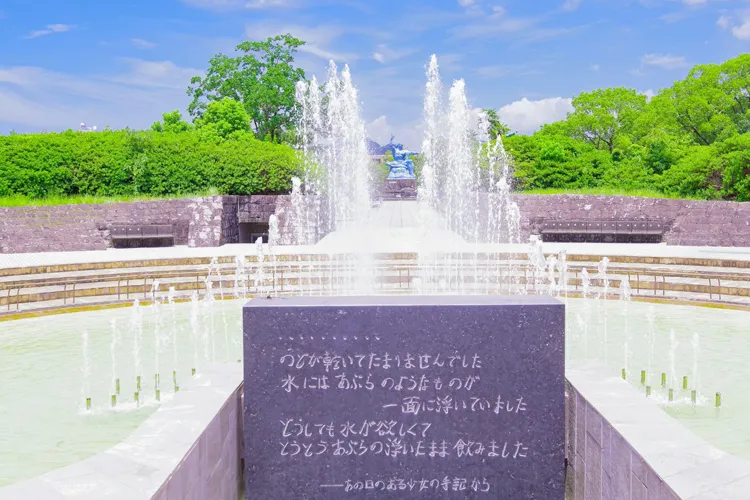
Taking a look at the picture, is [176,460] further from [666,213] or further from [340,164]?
[340,164]

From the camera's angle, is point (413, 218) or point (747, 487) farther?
point (413, 218)

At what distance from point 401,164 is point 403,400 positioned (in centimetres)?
5472

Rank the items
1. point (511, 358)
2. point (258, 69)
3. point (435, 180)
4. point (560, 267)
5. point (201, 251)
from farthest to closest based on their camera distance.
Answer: point (258, 69) < point (435, 180) < point (201, 251) < point (560, 267) < point (511, 358)

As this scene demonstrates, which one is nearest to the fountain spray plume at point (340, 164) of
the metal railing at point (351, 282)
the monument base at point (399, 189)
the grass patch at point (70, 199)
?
the grass patch at point (70, 199)

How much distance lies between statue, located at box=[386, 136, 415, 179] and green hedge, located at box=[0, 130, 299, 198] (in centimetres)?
3390

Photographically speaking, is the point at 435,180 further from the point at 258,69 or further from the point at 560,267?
the point at 560,267

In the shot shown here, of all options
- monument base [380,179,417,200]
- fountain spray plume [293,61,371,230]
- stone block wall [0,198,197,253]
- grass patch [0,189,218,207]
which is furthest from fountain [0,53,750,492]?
monument base [380,179,417,200]

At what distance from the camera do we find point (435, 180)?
38.2 meters

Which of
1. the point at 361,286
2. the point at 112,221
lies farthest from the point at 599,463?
the point at 112,221

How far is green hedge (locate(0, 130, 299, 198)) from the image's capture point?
22.9 m

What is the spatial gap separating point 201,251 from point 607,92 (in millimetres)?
39993

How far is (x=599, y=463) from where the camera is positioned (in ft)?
11.9

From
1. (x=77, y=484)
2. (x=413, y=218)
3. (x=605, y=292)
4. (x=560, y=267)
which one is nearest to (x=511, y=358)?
(x=77, y=484)

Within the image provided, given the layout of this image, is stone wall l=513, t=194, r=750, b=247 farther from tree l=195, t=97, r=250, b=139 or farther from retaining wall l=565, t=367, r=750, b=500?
tree l=195, t=97, r=250, b=139
